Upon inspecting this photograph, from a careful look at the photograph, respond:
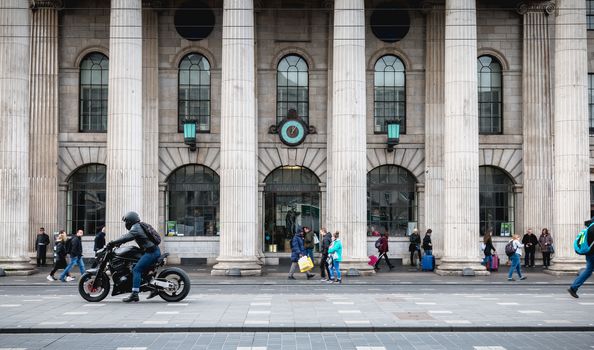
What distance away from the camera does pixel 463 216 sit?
31.6 m

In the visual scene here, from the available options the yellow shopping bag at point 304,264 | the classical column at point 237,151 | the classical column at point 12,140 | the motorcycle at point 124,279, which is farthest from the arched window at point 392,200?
the motorcycle at point 124,279

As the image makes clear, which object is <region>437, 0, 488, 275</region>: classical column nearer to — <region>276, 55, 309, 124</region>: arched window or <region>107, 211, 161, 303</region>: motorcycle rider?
<region>276, 55, 309, 124</region>: arched window

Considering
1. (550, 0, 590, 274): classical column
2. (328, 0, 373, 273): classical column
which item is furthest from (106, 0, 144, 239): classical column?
(550, 0, 590, 274): classical column

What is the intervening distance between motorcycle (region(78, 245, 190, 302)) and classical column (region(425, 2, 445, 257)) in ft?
62.4

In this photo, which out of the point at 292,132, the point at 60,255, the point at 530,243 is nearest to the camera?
the point at 60,255

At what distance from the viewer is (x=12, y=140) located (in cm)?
3147

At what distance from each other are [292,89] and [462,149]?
9.29m

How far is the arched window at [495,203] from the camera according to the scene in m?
37.9

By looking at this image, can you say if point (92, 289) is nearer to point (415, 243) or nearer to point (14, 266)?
point (14, 266)

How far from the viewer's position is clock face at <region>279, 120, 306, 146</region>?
37219 mm

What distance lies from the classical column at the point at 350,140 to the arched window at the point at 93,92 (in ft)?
37.7

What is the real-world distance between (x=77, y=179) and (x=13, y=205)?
20.1ft

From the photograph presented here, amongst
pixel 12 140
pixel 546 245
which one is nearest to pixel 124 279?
pixel 12 140

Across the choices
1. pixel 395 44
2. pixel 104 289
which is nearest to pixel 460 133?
pixel 395 44
